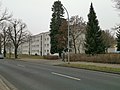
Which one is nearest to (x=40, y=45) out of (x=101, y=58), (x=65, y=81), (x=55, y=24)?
(x=55, y=24)

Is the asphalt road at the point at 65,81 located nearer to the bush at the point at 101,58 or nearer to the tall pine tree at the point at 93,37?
the bush at the point at 101,58

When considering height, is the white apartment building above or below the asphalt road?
above

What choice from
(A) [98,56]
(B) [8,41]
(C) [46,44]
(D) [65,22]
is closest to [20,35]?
(B) [8,41]

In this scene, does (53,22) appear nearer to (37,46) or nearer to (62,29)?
(62,29)

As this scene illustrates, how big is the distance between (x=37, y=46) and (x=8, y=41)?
6644cm

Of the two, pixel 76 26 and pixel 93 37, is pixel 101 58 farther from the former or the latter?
pixel 76 26

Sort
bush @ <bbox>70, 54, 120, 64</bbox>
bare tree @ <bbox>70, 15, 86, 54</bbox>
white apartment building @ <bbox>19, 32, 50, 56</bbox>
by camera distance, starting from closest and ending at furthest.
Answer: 1. bush @ <bbox>70, 54, 120, 64</bbox>
2. bare tree @ <bbox>70, 15, 86, 54</bbox>
3. white apartment building @ <bbox>19, 32, 50, 56</bbox>

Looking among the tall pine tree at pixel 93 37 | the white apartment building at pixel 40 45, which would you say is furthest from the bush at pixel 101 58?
the white apartment building at pixel 40 45

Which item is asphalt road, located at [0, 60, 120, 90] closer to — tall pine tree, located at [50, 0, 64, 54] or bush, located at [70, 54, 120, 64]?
bush, located at [70, 54, 120, 64]

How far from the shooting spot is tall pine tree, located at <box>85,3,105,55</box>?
53438 mm

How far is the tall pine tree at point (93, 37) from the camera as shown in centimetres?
5344

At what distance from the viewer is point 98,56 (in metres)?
Result: 40.7

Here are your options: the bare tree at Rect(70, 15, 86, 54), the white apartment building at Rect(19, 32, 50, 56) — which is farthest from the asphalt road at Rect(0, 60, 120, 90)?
the white apartment building at Rect(19, 32, 50, 56)

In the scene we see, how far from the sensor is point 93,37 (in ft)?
179
